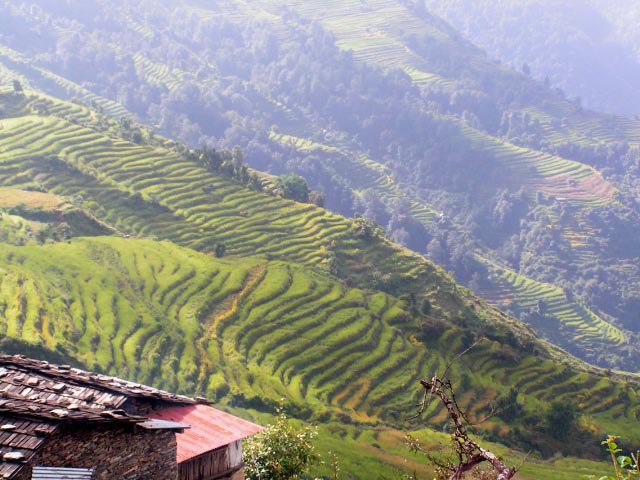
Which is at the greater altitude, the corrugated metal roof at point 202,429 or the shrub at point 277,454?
the corrugated metal roof at point 202,429

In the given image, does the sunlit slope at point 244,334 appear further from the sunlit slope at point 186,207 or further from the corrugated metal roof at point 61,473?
the corrugated metal roof at point 61,473

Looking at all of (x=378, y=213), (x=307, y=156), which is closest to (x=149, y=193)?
(x=378, y=213)

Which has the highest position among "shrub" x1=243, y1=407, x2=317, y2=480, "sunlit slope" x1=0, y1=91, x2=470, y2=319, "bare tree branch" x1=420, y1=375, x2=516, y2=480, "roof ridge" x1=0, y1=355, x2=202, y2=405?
"bare tree branch" x1=420, y1=375, x2=516, y2=480

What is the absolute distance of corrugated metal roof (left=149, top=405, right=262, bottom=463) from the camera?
16234mm

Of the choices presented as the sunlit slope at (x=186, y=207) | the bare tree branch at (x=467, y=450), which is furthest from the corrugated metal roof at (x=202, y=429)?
the sunlit slope at (x=186, y=207)

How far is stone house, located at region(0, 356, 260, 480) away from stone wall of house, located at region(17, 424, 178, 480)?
15 mm

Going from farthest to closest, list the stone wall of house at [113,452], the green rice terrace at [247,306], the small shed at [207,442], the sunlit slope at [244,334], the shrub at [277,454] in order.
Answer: the green rice terrace at [247,306] → the sunlit slope at [244,334] → the shrub at [277,454] → the small shed at [207,442] → the stone wall of house at [113,452]

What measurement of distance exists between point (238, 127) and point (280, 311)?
147 m

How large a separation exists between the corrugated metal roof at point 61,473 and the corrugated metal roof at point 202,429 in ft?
10.9

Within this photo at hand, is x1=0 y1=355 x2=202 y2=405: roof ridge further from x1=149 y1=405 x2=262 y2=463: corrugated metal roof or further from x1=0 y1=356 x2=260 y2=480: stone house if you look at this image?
x1=149 y1=405 x2=262 y2=463: corrugated metal roof

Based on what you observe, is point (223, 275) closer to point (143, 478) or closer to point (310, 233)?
point (310, 233)

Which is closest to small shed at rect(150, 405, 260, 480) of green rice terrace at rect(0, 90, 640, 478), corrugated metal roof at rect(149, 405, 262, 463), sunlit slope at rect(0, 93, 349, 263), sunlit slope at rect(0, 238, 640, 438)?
corrugated metal roof at rect(149, 405, 262, 463)

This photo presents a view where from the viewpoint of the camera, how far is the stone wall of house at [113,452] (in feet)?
39.2

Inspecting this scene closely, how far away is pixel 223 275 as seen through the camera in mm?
62344
